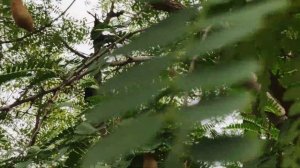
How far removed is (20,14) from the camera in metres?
2.01

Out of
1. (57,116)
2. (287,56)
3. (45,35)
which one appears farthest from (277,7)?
(57,116)

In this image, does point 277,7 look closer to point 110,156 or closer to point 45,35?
point 110,156

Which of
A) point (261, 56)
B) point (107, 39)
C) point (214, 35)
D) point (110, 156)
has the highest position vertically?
point (107, 39)

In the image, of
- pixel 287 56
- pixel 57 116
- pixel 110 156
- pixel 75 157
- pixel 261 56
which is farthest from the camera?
pixel 57 116

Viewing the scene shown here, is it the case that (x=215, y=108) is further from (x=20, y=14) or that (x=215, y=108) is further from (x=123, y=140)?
(x=20, y=14)

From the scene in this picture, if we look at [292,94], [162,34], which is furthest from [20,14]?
[162,34]

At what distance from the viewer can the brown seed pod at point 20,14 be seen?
1952mm

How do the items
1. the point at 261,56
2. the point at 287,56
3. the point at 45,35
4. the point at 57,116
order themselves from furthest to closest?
the point at 57,116, the point at 45,35, the point at 287,56, the point at 261,56

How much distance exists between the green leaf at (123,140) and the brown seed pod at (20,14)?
5.20 ft

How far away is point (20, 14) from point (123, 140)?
1.67m

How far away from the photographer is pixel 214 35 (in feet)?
1.56

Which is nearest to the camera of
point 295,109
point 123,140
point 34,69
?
point 123,140

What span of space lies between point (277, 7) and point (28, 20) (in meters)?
1.72

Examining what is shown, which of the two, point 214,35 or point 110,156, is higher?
point 214,35
